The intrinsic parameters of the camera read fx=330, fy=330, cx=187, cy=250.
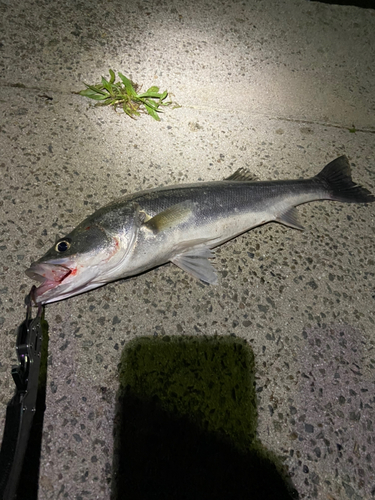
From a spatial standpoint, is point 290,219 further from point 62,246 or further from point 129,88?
point 129,88

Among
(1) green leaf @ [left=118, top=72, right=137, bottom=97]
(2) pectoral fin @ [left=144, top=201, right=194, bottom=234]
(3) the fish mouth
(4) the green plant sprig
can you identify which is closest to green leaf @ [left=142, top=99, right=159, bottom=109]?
(4) the green plant sprig

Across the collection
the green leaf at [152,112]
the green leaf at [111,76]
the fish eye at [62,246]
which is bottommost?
the fish eye at [62,246]

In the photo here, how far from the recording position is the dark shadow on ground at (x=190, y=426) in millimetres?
2012

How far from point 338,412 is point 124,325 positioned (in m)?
1.64

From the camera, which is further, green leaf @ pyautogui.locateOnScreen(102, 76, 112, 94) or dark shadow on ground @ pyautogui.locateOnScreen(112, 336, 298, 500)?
green leaf @ pyautogui.locateOnScreen(102, 76, 112, 94)

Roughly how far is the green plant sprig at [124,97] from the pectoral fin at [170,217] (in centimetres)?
139

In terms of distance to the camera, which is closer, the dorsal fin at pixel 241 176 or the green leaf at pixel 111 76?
the dorsal fin at pixel 241 176

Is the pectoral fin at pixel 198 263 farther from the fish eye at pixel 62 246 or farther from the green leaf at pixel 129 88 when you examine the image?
the green leaf at pixel 129 88

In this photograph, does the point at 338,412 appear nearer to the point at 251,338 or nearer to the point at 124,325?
the point at 251,338

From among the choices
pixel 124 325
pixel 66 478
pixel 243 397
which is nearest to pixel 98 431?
pixel 66 478

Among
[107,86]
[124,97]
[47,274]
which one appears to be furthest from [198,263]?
[107,86]

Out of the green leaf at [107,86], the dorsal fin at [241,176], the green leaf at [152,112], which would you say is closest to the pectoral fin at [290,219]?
the dorsal fin at [241,176]

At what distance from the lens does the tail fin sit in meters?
3.17

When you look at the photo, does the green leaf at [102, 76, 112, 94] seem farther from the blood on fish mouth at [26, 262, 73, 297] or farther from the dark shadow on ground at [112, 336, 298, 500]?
the dark shadow on ground at [112, 336, 298, 500]
